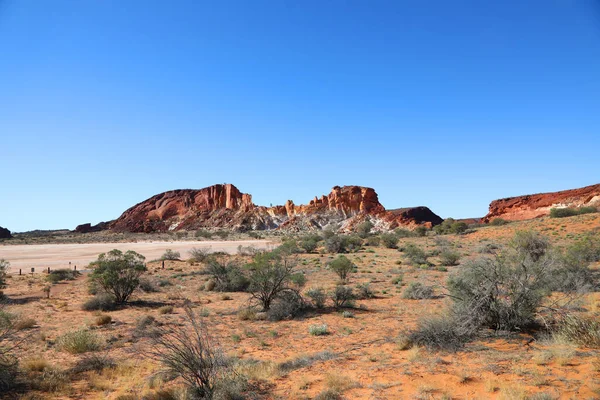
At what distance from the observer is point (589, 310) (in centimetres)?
1002

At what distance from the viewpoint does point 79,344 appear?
9055mm

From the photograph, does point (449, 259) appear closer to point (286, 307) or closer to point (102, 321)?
point (286, 307)

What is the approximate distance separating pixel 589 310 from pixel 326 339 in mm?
7616

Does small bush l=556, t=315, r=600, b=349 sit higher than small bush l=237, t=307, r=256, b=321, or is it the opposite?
small bush l=556, t=315, r=600, b=349

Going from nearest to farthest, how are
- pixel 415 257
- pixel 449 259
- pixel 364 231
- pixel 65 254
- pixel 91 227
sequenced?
pixel 449 259, pixel 415 257, pixel 65 254, pixel 364 231, pixel 91 227

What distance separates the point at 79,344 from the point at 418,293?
12.3 metres

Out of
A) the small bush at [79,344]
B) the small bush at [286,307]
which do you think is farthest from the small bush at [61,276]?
the small bush at [286,307]

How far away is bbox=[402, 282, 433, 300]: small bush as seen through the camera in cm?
1476

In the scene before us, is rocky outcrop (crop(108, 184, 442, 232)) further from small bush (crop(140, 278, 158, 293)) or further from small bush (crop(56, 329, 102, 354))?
small bush (crop(56, 329, 102, 354))

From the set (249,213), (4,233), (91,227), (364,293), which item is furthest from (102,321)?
(91,227)

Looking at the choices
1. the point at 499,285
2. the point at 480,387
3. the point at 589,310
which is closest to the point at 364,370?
the point at 480,387

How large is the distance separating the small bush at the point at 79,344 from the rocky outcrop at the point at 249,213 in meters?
76.7

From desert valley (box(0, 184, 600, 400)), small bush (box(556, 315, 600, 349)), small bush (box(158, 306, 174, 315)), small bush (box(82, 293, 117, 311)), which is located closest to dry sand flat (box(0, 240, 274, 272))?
desert valley (box(0, 184, 600, 400))

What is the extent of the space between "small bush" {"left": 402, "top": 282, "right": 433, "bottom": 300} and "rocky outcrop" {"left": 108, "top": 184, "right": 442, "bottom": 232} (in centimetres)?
6917
